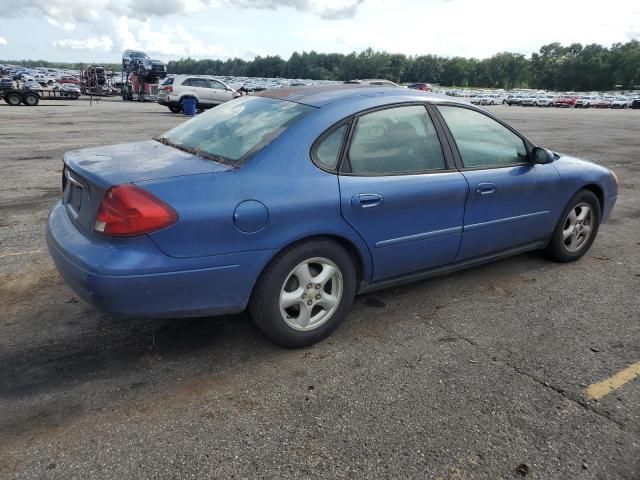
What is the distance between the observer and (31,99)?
26.9m

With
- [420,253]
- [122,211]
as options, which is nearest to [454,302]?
[420,253]

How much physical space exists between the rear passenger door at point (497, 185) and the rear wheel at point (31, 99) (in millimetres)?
28618

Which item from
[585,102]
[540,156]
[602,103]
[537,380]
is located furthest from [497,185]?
[602,103]

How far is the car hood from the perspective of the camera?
2.79m

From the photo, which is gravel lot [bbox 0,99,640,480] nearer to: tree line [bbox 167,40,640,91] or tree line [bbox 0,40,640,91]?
tree line [bbox 167,40,640,91]

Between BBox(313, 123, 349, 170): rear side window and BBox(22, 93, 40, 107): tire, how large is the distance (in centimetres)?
2870

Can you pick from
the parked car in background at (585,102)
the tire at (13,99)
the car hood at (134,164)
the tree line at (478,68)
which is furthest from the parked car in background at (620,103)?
the tree line at (478,68)

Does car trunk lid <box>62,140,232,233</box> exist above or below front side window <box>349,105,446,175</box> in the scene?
below

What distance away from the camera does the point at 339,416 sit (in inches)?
101

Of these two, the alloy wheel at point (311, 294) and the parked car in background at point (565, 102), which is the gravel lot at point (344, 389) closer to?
the alloy wheel at point (311, 294)

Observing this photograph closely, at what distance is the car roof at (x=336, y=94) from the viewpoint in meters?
3.43

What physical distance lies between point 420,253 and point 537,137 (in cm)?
1497

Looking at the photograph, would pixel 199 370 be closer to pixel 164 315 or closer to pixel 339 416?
pixel 164 315

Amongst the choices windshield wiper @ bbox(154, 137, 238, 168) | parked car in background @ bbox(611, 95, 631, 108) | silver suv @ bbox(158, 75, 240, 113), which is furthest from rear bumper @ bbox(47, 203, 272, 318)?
parked car in background @ bbox(611, 95, 631, 108)
